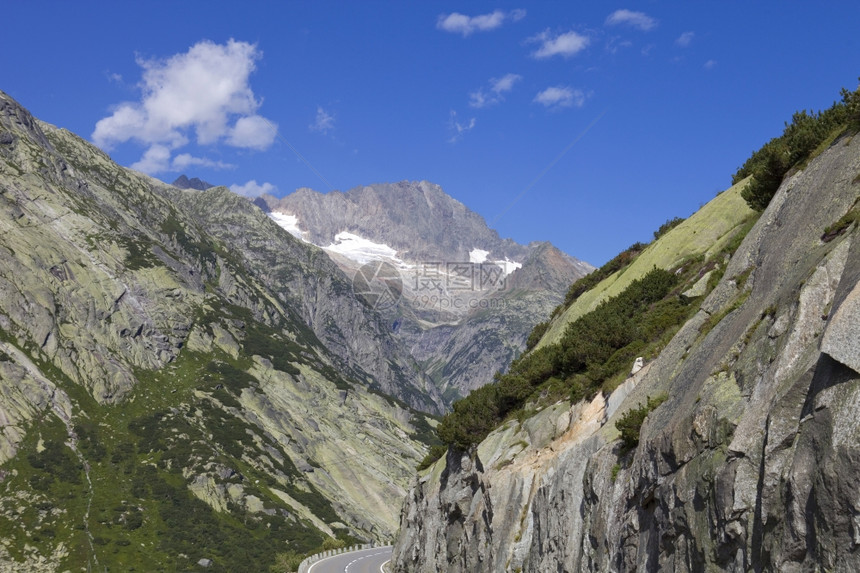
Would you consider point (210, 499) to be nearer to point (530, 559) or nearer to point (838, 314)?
point (530, 559)

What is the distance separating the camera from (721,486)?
45.0 feet

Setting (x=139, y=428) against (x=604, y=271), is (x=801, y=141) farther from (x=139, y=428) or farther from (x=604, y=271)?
(x=139, y=428)

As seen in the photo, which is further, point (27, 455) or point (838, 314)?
point (27, 455)

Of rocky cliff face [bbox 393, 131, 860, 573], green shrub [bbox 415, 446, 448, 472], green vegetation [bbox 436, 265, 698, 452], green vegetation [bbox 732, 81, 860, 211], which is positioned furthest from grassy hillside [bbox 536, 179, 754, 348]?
green shrub [bbox 415, 446, 448, 472]

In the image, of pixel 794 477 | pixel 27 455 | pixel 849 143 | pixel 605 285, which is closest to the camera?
pixel 794 477

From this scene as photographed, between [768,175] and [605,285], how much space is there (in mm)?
16610

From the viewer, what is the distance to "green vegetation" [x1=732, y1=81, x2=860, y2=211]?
63.0 ft

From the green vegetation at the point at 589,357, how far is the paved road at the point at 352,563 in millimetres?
25804

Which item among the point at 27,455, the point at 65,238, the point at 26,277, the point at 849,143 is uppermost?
the point at 65,238

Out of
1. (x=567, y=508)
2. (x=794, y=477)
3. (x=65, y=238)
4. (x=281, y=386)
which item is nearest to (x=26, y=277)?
(x=65, y=238)

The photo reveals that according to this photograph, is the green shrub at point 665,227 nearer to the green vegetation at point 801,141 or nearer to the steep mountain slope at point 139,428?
the green vegetation at point 801,141

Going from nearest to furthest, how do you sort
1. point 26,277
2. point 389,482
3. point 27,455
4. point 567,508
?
point 567,508 → point 27,455 → point 26,277 → point 389,482

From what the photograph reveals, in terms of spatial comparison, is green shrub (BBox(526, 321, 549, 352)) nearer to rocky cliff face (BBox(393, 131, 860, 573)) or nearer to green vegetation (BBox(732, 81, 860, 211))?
rocky cliff face (BBox(393, 131, 860, 573))

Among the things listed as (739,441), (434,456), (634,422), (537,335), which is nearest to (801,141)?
(634,422)
